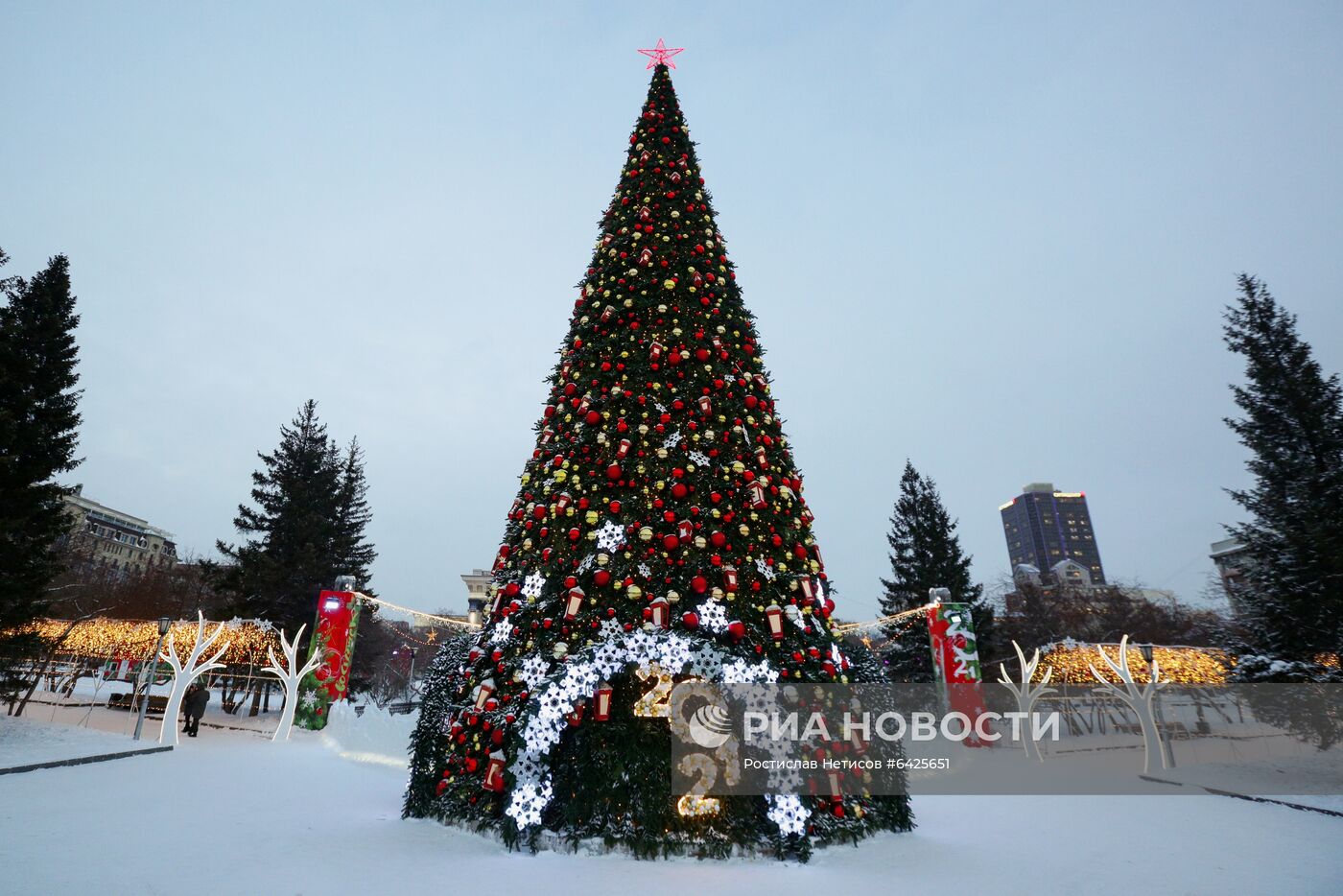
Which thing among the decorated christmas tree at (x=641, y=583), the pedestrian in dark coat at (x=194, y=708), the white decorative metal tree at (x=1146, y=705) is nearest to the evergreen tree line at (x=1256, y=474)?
the white decorative metal tree at (x=1146, y=705)

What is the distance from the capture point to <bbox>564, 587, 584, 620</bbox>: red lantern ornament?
609 centimetres

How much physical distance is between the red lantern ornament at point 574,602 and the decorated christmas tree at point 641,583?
22 millimetres

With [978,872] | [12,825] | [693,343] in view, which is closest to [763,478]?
[693,343]

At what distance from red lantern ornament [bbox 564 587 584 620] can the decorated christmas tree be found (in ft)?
0.07

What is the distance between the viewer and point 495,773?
5.73 meters

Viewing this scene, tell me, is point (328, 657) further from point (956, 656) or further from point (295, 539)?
point (956, 656)

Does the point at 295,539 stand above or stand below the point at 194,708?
above

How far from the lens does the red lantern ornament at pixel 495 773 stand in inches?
224

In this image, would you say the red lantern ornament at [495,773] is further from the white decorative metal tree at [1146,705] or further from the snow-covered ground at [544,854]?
the white decorative metal tree at [1146,705]

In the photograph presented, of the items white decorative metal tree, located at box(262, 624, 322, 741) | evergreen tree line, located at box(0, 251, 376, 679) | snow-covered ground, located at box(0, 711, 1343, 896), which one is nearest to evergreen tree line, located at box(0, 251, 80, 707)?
evergreen tree line, located at box(0, 251, 376, 679)

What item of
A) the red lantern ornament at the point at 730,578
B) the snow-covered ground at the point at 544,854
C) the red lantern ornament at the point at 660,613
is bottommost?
the snow-covered ground at the point at 544,854

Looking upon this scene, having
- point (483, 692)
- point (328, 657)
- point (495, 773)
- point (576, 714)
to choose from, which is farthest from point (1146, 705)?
point (328, 657)

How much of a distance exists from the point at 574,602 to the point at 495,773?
1.77 meters

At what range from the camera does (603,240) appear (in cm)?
Result: 828
